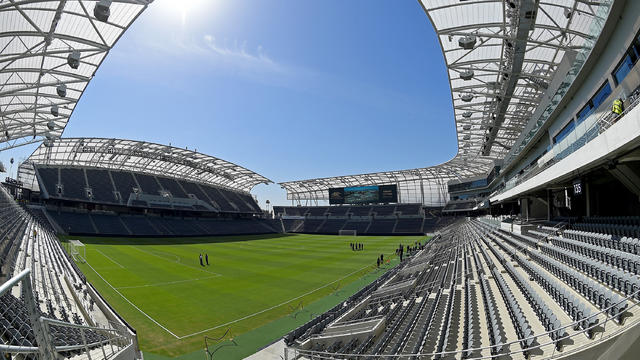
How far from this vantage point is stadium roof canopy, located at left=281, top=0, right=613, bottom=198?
12.4 metres

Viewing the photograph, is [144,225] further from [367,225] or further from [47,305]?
[47,305]

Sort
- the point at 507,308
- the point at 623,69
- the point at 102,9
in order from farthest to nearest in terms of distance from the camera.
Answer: the point at 102,9 < the point at 623,69 < the point at 507,308

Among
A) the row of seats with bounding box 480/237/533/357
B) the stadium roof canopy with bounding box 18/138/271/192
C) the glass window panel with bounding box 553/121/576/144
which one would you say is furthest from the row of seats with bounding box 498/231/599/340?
the stadium roof canopy with bounding box 18/138/271/192

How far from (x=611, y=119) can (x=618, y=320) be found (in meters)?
4.56

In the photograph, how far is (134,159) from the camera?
5116cm

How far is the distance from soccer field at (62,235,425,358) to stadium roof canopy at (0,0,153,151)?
38.0 ft

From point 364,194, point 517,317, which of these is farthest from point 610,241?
point 364,194

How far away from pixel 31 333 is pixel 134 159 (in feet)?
178

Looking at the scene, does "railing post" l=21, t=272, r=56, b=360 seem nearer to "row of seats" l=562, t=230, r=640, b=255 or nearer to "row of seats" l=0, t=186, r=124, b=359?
"row of seats" l=0, t=186, r=124, b=359

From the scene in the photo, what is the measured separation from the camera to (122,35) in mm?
13938

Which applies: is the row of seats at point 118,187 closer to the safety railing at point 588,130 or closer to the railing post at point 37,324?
the railing post at point 37,324

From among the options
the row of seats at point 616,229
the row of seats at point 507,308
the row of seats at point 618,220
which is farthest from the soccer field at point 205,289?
the row of seats at point 618,220

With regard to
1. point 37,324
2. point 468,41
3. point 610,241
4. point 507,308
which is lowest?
point 507,308

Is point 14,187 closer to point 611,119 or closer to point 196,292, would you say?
point 196,292
